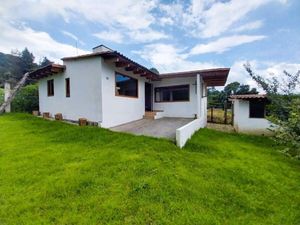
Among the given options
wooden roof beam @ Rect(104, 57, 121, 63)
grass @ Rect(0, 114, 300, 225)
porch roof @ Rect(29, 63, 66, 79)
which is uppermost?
wooden roof beam @ Rect(104, 57, 121, 63)

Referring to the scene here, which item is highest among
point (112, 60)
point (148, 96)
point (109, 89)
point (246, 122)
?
point (112, 60)

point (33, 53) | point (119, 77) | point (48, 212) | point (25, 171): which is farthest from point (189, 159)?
point (33, 53)

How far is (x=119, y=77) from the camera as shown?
11.3 m

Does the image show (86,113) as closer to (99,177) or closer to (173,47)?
(99,177)

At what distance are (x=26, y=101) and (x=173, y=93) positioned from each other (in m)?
11.1

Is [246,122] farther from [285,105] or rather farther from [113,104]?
[285,105]

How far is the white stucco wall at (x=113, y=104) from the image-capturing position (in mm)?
9892

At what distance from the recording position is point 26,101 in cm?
1555

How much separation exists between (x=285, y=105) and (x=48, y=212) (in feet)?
15.6

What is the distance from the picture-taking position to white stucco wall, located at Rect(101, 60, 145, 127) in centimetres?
989

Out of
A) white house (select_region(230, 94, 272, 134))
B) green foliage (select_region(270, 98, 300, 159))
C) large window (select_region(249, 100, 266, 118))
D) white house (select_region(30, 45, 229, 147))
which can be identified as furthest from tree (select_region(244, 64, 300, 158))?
large window (select_region(249, 100, 266, 118))

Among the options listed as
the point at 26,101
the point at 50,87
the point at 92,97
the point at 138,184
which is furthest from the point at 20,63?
the point at 138,184

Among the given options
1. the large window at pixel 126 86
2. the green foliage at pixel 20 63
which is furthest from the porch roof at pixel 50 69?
the green foliage at pixel 20 63

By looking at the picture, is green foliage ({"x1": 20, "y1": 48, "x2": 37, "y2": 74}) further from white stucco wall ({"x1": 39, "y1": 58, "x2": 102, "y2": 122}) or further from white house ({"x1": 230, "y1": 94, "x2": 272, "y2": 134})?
white house ({"x1": 230, "y1": 94, "x2": 272, "y2": 134})
